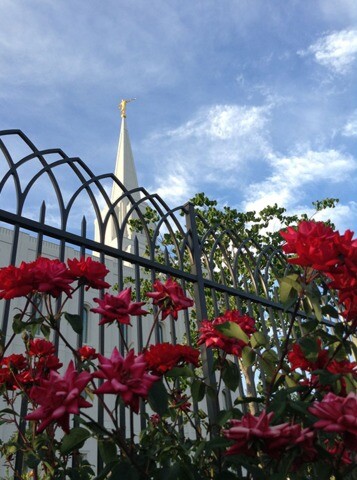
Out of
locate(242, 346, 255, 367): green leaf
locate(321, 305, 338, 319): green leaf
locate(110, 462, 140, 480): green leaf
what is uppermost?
locate(321, 305, 338, 319): green leaf

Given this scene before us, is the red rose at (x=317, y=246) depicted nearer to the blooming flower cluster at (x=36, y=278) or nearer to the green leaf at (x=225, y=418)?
the green leaf at (x=225, y=418)

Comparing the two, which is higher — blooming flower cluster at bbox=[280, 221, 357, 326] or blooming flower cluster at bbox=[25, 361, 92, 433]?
blooming flower cluster at bbox=[280, 221, 357, 326]

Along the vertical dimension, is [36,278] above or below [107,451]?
above

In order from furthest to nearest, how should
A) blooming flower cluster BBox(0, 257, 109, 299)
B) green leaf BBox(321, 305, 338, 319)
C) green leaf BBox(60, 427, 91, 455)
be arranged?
green leaf BBox(321, 305, 338, 319), blooming flower cluster BBox(0, 257, 109, 299), green leaf BBox(60, 427, 91, 455)

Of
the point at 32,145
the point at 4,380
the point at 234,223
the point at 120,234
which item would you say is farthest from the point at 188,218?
the point at 234,223

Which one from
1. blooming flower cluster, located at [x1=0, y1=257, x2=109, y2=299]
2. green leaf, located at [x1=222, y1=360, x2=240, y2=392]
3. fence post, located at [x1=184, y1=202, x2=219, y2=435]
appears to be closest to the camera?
blooming flower cluster, located at [x1=0, y1=257, x2=109, y2=299]

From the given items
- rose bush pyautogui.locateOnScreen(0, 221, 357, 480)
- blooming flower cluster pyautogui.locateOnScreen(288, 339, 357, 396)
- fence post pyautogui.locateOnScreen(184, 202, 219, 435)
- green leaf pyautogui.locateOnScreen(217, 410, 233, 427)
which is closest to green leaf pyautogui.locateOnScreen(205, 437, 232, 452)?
rose bush pyautogui.locateOnScreen(0, 221, 357, 480)

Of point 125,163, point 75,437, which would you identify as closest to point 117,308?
point 75,437

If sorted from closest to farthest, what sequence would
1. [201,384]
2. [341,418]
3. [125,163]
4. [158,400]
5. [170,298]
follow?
[341,418], [158,400], [201,384], [170,298], [125,163]

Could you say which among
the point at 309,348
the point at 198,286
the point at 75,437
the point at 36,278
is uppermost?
the point at 198,286

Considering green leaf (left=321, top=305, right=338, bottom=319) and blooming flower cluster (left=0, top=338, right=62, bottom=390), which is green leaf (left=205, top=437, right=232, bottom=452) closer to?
green leaf (left=321, top=305, right=338, bottom=319)

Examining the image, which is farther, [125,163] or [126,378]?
[125,163]

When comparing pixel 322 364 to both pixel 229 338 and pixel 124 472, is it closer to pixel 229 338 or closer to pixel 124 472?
pixel 229 338

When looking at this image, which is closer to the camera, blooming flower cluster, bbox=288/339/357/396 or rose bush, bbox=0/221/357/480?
rose bush, bbox=0/221/357/480
